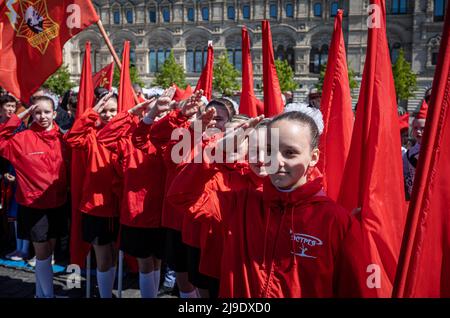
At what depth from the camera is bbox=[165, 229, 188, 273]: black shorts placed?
3120 millimetres

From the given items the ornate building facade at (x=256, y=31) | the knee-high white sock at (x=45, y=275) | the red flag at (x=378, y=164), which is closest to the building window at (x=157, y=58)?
the ornate building facade at (x=256, y=31)

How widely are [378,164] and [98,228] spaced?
2.52 m

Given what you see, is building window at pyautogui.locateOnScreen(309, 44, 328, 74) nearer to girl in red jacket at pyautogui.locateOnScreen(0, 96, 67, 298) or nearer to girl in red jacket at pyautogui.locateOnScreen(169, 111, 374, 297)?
girl in red jacket at pyautogui.locateOnScreen(0, 96, 67, 298)

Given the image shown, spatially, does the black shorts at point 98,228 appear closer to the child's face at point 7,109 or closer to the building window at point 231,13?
the child's face at point 7,109

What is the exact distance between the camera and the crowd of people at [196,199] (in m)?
1.67

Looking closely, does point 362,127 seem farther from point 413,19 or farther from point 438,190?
point 413,19

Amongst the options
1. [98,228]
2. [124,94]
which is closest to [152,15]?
[124,94]

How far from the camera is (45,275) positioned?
3.72 meters

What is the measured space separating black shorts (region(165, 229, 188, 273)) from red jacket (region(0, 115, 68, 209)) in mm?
1275

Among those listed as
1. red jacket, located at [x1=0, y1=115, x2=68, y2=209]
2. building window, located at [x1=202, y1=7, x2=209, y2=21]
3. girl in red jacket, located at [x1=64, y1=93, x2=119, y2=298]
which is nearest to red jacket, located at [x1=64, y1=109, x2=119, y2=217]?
girl in red jacket, located at [x1=64, y1=93, x2=119, y2=298]

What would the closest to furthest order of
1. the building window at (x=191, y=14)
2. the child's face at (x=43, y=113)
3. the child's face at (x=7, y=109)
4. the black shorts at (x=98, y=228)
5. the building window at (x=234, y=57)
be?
the black shorts at (x=98, y=228) → the child's face at (x=43, y=113) → the child's face at (x=7, y=109) → the building window at (x=234, y=57) → the building window at (x=191, y=14)

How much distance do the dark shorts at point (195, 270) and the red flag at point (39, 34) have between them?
7.43 ft
